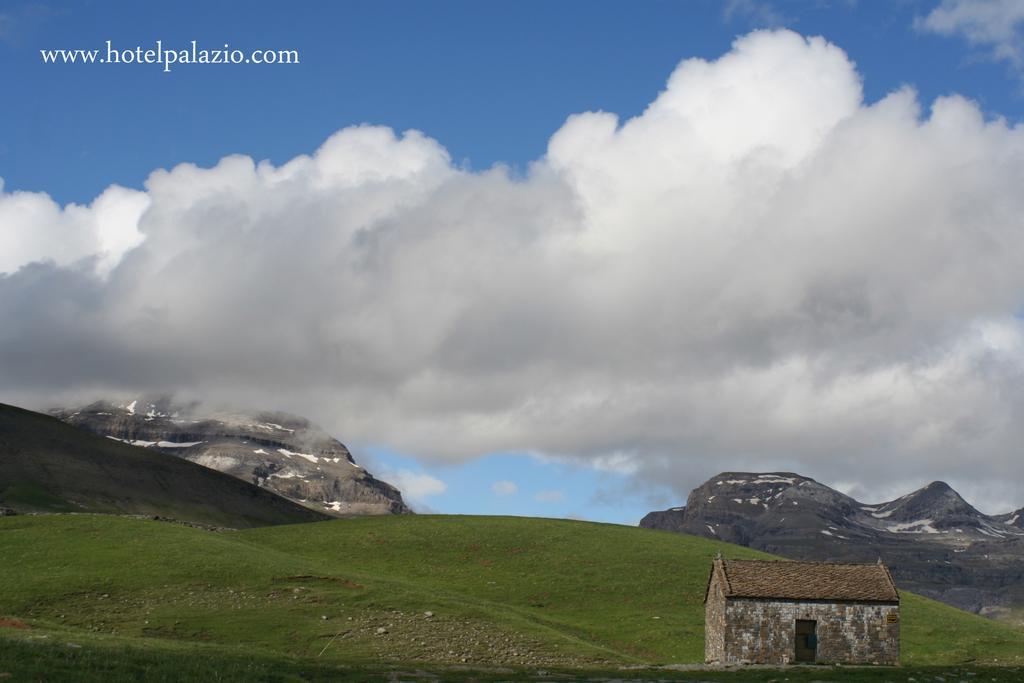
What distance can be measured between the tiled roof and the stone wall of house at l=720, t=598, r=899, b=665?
1.92 ft

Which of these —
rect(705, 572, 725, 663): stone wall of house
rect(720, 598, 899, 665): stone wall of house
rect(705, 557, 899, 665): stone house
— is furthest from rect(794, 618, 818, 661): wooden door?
rect(705, 572, 725, 663): stone wall of house

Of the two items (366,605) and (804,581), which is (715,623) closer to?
(804,581)

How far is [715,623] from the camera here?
74.8 metres

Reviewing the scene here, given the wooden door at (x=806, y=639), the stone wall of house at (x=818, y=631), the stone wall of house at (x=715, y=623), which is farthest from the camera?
the stone wall of house at (x=715, y=623)

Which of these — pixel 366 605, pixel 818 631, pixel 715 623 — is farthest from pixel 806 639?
pixel 366 605

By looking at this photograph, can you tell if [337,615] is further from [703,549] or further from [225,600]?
[703,549]

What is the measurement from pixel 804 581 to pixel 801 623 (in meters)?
3.31

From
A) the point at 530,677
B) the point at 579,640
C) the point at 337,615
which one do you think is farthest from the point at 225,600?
the point at 530,677

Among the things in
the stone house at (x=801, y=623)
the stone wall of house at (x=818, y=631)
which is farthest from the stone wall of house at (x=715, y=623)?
the stone wall of house at (x=818, y=631)

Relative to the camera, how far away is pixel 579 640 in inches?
3046

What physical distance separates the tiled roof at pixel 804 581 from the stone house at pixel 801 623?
7 centimetres

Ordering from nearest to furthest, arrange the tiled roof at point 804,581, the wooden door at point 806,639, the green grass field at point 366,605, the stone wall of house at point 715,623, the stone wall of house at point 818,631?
the green grass field at point 366,605 → the stone wall of house at point 818,631 → the wooden door at point 806,639 → the stone wall of house at point 715,623 → the tiled roof at point 804,581

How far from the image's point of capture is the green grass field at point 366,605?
2053 inches

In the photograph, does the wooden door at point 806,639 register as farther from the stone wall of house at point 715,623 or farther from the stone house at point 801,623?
the stone wall of house at point 715,623
